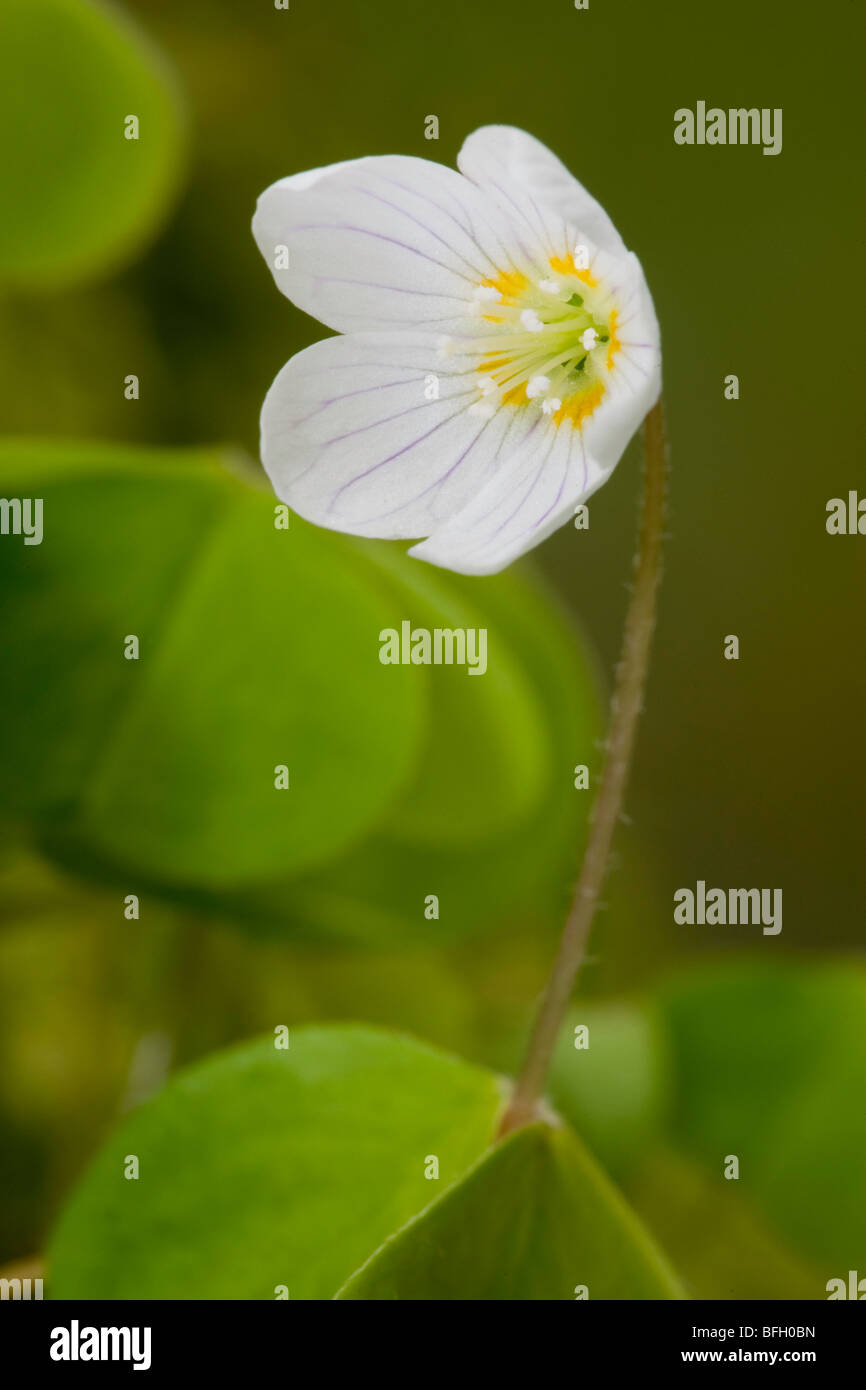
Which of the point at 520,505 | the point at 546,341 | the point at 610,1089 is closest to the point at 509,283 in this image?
the point at 546,341

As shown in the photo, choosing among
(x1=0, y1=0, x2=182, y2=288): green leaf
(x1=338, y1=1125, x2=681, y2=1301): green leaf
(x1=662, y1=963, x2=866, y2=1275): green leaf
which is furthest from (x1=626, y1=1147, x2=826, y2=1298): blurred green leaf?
(x1=0, y1=0, x2=182, y2=288): green leaf

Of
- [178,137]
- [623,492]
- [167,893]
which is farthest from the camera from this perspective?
[623,492]

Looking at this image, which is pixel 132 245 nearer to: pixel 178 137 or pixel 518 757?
pixel 178 137

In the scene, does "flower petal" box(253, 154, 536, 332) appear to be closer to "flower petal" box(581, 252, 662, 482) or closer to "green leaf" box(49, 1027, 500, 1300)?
"flower petal" box(581, 252, 662, 482)

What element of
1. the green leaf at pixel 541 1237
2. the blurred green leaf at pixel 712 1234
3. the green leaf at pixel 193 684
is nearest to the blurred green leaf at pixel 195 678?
the green leaf at pixel 193 684

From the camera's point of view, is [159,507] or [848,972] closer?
[159,507]

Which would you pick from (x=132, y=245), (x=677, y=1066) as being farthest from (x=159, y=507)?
(x=677, y=1066)
